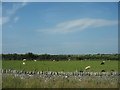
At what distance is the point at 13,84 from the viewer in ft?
33.1

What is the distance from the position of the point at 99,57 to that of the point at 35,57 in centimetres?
926

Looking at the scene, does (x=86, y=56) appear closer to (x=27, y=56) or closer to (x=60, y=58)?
(x=60, y=58)

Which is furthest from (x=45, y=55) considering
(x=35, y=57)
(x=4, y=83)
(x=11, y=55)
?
(x=4, y=83)

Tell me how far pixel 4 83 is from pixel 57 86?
7.06 ft

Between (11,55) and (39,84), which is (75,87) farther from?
(11,55)

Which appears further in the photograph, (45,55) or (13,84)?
(45,55)

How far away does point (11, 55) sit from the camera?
3553cm

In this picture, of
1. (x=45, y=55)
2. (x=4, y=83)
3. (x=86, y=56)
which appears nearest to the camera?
(x=4, y=83)

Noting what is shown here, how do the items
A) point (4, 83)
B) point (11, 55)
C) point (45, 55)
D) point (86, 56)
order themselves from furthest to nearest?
point (86, 56) < point (45, 55) < point (11, 55) < point (4, 83)

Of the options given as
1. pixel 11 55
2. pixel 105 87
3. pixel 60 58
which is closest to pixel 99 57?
pixel 60 58

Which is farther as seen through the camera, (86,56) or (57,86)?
(86,56)

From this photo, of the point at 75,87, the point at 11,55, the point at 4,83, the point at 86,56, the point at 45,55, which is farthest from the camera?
the point at 86,56

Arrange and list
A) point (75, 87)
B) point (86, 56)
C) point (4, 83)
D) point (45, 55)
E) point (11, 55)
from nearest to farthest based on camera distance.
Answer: point (75, 87), point (4, 83), point (11, 55), point (45, 55), point (86, 56)

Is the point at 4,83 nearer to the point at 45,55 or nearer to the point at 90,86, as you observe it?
the point at 90,86
